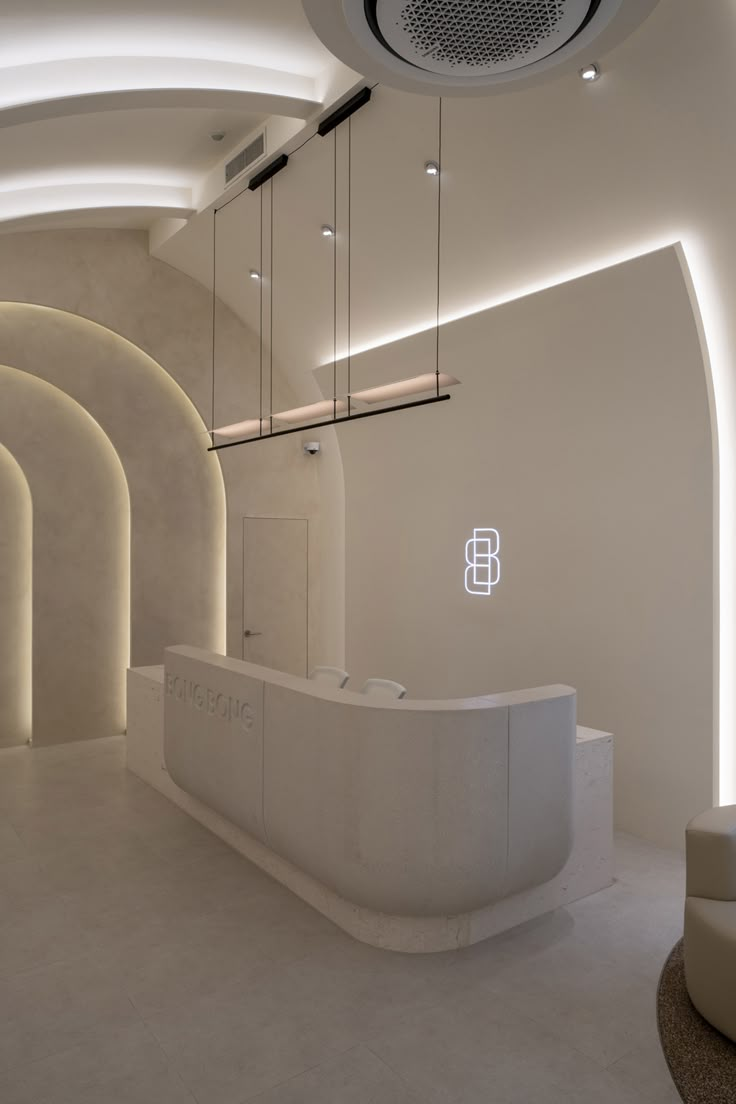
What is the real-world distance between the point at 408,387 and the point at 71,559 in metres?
4.66

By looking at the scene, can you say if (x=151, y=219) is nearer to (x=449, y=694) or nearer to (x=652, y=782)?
(x=449, y=694)

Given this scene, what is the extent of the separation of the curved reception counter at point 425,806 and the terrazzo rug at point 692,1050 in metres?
0.77

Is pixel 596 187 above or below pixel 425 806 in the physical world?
above

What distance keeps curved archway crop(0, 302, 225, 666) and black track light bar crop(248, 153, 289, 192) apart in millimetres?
2458

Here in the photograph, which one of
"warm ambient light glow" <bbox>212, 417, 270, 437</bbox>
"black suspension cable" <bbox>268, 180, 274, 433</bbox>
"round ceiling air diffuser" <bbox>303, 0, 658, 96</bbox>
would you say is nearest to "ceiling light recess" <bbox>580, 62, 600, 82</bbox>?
"round ceiling air diffuser" <bbox>303, 0, 658, 96</bbox>

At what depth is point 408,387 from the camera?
4605mm

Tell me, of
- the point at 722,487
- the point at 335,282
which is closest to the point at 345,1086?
the point at 722,487

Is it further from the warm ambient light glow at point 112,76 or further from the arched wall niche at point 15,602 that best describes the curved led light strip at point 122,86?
the arched wall niche at point 15,602

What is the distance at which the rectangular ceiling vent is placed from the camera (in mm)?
6035

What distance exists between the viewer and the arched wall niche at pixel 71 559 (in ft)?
24.8

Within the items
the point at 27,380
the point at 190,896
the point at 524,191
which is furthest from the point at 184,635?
the point at 524,191

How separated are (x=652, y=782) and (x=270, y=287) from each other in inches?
227

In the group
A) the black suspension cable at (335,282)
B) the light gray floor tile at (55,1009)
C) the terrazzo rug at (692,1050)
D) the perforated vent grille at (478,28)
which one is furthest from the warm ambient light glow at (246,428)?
the terrazzo rug at (692,1050)

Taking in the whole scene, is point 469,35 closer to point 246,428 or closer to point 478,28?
point 478,28
